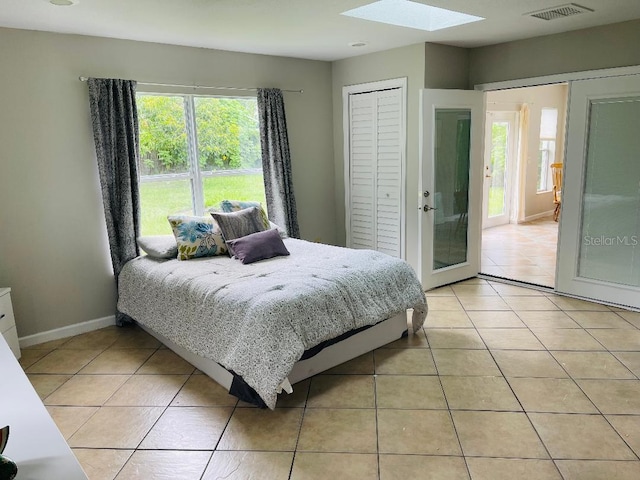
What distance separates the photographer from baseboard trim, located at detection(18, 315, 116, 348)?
12.0 feet

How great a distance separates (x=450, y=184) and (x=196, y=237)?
253cm

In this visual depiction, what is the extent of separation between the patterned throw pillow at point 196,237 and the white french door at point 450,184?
1.93 m

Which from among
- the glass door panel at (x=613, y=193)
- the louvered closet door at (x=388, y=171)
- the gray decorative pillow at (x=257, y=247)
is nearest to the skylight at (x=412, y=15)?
the louvered closet door at (x=388, y=171)

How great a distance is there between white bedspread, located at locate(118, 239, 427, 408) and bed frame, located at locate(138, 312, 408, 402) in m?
0.14

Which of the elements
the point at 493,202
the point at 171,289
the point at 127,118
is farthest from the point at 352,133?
the point at 493,202

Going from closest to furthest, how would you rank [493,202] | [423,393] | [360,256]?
1. [423,393]
2. [360,256]
3. [493,202]

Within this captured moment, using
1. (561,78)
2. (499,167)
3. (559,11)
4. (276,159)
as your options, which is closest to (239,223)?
(276,159)

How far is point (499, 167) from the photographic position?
25.9 feet

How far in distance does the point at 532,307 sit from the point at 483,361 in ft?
4.09

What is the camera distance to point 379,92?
15.6 feet

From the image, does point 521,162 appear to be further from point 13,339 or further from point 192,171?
point 13,339

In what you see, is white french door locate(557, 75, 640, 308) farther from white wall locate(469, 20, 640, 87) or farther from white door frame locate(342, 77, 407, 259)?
white door frame locate(342, 77, 407, 259)

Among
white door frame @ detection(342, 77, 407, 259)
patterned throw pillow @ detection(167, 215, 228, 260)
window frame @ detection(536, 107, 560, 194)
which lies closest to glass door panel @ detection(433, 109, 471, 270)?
white door frame @ detection(342, 77, 407, 259)

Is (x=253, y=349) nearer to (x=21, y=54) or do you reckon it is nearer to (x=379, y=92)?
(x=21, y=54)
